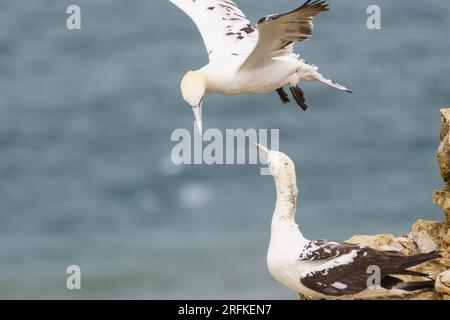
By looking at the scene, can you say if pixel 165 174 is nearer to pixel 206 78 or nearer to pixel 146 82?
pixel 146 82

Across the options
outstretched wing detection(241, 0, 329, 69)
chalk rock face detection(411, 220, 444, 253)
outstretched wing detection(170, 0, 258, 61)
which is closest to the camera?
chalk rock face detection(411, 220, 444, 253)

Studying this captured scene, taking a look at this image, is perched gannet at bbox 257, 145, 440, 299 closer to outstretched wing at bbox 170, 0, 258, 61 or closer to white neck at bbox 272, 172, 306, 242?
white neck at bbox 272, 172, 306, 242

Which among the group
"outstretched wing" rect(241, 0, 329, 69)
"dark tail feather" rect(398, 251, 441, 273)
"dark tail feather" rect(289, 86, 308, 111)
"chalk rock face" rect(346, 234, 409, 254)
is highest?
Answer: "outstretched wing" rect(241, 0, 329, 69)

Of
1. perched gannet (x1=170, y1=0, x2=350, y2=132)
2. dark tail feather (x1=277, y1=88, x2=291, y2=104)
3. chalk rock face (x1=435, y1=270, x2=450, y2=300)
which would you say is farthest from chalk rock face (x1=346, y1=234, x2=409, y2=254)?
dark tail feather (x1=277, y1=88, x2=291, y2=104)

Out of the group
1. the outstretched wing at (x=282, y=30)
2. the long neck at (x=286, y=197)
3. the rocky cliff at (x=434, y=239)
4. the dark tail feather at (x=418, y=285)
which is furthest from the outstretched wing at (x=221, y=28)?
the dark tail feather at (x=418, y=285)

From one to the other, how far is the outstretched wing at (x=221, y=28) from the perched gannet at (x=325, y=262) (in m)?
3.80

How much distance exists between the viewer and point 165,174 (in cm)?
2681

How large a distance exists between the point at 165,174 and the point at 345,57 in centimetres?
574

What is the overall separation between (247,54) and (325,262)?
4.31 m

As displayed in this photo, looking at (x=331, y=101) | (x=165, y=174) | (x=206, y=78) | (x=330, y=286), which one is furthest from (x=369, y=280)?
(x=331, y=101)

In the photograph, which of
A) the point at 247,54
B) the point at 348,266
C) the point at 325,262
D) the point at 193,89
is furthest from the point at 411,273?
the point at 247,54

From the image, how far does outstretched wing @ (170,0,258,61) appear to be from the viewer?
15.9 metres

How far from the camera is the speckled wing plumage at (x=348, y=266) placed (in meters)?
11.2

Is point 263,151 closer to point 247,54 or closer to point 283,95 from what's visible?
point 247,54
